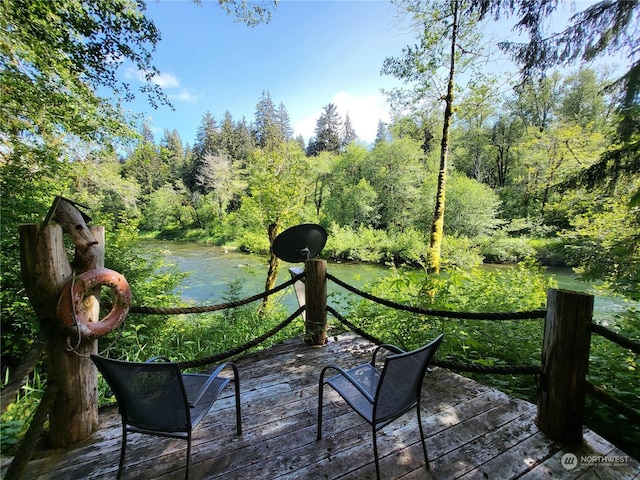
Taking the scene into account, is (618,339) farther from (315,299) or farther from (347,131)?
(347,131)

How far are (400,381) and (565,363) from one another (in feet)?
3.31

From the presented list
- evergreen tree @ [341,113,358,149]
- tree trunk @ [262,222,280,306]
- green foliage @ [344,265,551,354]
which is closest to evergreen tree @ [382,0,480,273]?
green foliage @ [344,265,551,354]

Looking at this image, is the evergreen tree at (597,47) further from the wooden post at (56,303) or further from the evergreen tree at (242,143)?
the evergreen tree at (242,143)

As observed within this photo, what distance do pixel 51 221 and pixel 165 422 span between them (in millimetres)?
1144

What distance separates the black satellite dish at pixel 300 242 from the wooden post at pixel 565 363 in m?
1.82

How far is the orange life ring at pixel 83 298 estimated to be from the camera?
1.35 metres

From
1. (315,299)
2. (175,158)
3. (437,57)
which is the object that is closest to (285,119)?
(175,158)

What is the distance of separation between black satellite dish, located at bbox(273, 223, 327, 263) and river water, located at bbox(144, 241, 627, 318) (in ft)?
11.0

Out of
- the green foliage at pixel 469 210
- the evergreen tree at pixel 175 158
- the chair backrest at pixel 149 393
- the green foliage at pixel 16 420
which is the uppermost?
the evergreen tree at pixel 175 158

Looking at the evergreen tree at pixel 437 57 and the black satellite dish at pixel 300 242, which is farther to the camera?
the evergreen tree at pixel 437 57

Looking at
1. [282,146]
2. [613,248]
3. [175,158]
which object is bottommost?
[613,248]

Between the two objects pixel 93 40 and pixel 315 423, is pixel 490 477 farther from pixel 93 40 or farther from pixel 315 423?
pixel 93 40

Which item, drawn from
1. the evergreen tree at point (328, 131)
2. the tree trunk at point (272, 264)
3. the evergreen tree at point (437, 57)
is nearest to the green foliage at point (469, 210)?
the evergreen tree at point (437, 57)

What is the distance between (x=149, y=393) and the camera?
114cm
